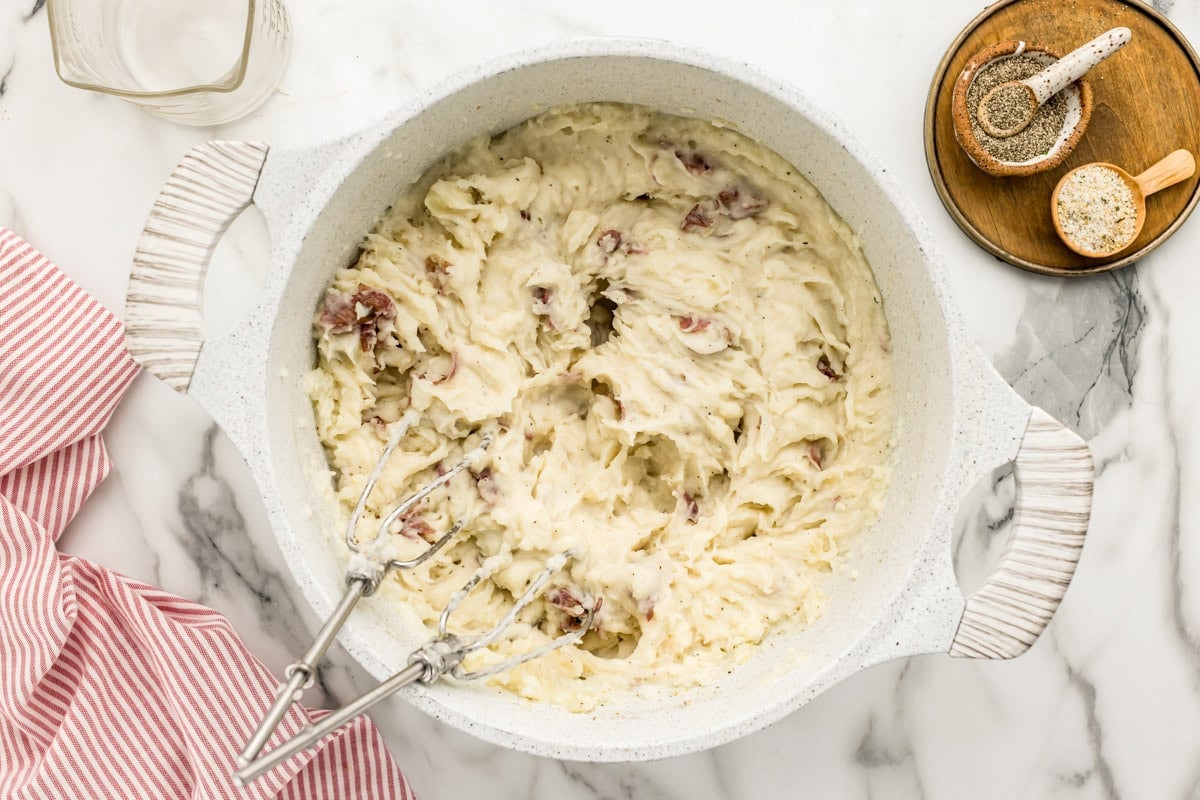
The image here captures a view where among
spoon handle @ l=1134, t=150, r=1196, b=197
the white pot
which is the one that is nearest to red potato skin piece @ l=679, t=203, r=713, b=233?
the white pot

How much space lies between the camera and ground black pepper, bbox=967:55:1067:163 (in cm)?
139

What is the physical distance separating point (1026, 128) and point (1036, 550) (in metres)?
0.66

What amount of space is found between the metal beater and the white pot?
40 millimetres

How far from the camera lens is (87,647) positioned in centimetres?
144

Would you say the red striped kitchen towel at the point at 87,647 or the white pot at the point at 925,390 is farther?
the red striped kitchen towel at the point at 87,647

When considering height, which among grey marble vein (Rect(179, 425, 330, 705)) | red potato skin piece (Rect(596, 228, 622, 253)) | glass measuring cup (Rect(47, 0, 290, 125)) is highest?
glass measuring cup (Rect(47, 0, 290, 125))

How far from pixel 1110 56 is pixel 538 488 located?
1.05m

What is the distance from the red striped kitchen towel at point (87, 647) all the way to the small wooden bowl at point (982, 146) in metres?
1.22

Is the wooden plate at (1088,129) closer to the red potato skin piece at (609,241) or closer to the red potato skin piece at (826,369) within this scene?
the red potato skin piece at (826,369)

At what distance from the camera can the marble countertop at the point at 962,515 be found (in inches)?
56.1

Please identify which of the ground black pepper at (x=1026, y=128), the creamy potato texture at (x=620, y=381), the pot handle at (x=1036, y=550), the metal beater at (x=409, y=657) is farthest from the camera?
the ground black pepper at (x=1026, y=128)

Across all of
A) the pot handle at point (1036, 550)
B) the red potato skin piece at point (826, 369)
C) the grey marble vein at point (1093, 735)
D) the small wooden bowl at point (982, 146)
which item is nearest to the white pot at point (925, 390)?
the pot handle at point (1036, 550)

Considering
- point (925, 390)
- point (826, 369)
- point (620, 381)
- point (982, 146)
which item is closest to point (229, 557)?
point (620, 381)

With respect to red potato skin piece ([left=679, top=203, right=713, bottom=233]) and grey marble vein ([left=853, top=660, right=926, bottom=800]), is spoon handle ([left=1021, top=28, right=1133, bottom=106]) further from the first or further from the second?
grey marble vein ([left=853, top=660, right=926, bottom=800])
